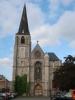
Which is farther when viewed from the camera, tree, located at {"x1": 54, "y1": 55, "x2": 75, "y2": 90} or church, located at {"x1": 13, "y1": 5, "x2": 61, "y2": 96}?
church, located at {"x1": 13, "y1": 5, "x2": 61, "y2": 96}

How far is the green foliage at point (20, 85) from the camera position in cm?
12538

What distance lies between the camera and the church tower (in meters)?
129

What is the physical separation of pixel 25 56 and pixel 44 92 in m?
14.2

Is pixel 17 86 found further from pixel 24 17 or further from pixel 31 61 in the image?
pixel 24 17

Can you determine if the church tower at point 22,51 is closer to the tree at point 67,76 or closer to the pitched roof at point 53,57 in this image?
the pitched roof at point 53,57

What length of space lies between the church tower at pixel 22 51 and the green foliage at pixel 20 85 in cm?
277

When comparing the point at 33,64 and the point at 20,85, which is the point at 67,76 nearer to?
the point at 20,85

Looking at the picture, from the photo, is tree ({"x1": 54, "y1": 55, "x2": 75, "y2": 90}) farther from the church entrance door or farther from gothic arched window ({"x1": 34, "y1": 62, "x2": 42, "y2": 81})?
the church entrance door

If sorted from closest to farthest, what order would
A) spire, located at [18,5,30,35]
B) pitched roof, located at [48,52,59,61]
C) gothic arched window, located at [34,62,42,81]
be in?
1. gothic arched window, located at [34,62,42,81]
2. spire, located at [18,5,30,35]
3. pitched roof, located at [48,52,59,61]

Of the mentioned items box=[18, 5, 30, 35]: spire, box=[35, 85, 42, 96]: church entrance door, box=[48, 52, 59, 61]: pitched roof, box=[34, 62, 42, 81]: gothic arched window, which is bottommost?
box=[35, 85, 42, 96]: church entrance door

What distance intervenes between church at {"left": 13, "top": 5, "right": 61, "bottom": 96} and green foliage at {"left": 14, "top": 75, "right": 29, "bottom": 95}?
2.85 meters

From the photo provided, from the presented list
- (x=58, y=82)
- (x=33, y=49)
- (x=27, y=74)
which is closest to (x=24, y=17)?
(x=33, y=49)

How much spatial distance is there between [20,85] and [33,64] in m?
9.42

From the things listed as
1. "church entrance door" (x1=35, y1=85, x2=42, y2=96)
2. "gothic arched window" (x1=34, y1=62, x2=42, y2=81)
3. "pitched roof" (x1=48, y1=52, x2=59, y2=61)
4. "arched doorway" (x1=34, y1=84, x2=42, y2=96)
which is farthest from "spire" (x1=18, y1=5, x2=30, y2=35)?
"church entrance door" (x1=35, y1=85, x2=42, y2=96)
